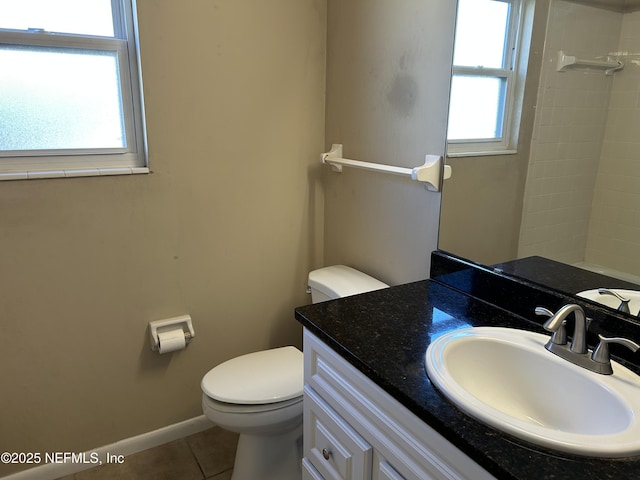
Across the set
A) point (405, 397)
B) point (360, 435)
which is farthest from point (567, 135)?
point (360, 435)

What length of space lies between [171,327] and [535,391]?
138cm

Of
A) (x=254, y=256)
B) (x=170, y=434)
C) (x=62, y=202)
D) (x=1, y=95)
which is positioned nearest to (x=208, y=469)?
(x=170, y=434)

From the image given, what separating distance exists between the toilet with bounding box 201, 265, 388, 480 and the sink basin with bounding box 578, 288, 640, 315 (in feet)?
2.57

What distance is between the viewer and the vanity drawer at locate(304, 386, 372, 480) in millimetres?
1108

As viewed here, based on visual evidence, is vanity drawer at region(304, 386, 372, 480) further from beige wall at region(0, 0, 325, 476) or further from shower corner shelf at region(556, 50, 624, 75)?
shower corner shelf at region(556, 50, 624, 75)

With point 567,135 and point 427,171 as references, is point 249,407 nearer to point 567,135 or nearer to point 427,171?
point 427,171

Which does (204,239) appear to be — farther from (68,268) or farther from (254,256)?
(68,268)

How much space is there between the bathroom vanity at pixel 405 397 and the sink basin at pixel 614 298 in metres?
0.05

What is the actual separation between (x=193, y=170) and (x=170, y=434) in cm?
116

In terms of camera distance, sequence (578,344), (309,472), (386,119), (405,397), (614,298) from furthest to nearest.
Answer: (386,119), (309,472), (614,298), (578,344), (405,397)

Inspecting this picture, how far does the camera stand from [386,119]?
1.74 m

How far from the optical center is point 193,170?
1819mm

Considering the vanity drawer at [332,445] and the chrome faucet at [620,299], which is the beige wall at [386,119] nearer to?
the chrome faucet at [620,299]

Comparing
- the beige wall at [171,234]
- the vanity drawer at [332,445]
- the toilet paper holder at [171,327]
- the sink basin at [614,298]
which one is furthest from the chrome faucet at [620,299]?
the toilet paper holder at [171,327]
